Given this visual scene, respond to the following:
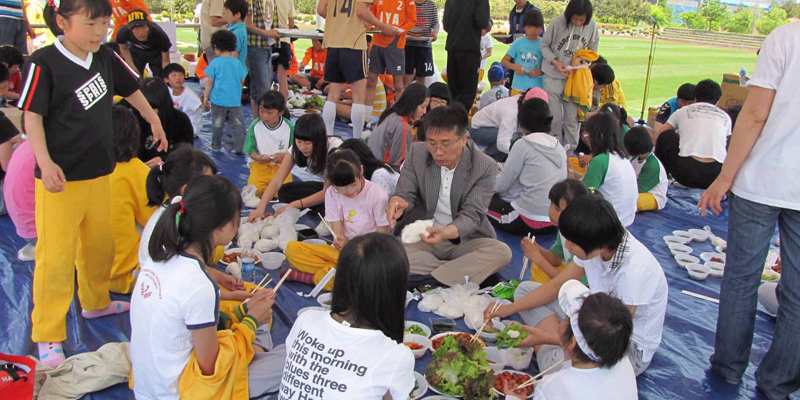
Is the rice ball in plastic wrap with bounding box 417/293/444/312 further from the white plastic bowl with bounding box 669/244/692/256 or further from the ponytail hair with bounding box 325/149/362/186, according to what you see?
the white plastic bowl with bounding box 669/244/692/256

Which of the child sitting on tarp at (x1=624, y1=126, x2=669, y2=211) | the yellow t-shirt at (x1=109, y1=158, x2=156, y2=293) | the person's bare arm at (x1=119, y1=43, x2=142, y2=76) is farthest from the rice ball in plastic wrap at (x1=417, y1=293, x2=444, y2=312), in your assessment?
the person's bare arm at (x1=119, y1=43, x2=142, y2=76)

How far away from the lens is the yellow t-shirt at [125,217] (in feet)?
11.2

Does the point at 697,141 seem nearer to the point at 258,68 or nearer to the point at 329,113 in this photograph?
the point at 329,113

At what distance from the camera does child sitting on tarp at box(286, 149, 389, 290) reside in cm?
361

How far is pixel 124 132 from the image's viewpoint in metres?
3.36

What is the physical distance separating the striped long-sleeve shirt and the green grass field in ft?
16.5

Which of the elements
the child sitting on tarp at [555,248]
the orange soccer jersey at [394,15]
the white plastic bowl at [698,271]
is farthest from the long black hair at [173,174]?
the orange soccer jersey at [394,15]

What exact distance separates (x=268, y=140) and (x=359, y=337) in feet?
11.7

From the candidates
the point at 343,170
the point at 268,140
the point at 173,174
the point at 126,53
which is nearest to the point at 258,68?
the point at 126,53

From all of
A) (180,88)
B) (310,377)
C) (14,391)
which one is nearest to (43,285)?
(14,391)

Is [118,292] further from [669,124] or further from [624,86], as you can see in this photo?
[624,86]

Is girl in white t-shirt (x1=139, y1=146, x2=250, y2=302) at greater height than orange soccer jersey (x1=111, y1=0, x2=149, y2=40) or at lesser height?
lesser

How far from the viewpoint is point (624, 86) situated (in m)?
15.4

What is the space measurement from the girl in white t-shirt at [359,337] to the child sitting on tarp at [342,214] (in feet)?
5.45
